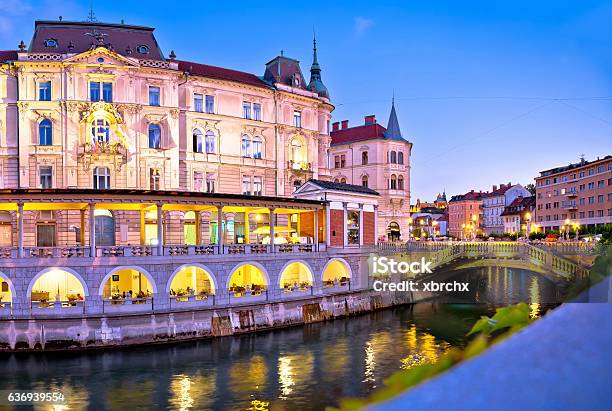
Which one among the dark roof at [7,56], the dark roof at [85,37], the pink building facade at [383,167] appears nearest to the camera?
the dark roof at [85,37]

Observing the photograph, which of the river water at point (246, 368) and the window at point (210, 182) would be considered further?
the window at point (210, 182)

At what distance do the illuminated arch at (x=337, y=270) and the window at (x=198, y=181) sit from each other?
50.1ft

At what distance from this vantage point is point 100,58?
44844 millimetres

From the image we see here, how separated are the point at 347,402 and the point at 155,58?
51.8 meters

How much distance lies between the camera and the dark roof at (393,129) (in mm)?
74438

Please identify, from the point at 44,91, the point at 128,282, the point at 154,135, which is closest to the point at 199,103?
Result: the point at 154,135

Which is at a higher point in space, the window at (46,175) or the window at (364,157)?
the window at (364,157)

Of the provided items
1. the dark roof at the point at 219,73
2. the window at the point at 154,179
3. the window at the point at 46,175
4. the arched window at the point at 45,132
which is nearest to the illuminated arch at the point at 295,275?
the window at the point at 154,179

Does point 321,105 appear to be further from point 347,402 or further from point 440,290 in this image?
point 347,402

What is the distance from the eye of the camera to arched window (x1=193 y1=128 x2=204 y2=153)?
168ft

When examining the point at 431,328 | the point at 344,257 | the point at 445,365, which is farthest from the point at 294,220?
the point at 445,365

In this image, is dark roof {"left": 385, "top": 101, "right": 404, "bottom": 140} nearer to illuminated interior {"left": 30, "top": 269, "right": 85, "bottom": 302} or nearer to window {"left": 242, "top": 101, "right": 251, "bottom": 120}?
window {"left": 242, "top": 101, "right": 251, "bottom": 120}

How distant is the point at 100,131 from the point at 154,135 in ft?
16.0

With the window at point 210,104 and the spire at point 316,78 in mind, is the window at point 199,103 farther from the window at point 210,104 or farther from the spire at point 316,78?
the spire at point 316,78
